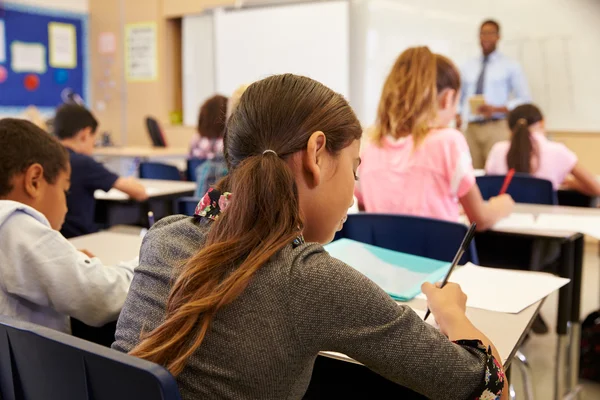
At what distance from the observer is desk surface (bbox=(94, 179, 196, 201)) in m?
3.21

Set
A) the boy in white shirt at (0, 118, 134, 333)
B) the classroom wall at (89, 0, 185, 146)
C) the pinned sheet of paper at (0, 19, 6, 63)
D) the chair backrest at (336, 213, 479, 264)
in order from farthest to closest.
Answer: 1. the classroom wall at (89, 0, 185, 146)
2. the pinned sheet of paper at (0, 19, 6, 63)
3. the chair backrest at (336, 213, 479, 264)
4. the boy in white shirt at (0, 118, 134, 333)

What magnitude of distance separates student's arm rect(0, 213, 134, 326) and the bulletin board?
6.45 metres

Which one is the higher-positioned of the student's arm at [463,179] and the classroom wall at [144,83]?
the classroom wall at [144,83]

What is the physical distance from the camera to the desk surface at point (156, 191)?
321 centimetres

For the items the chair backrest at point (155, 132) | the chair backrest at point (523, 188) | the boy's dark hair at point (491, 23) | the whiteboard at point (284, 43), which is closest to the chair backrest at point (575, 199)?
the chair backrest at point (523, 188)

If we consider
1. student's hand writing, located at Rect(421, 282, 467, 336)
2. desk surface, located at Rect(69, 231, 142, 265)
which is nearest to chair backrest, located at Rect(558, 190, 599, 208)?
desk surface, located at Rect(69, 231, 142, 265)

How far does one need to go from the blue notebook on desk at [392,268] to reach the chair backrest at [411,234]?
21 centimetres

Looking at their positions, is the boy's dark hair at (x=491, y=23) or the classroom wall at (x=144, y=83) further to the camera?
the classroom wall at (x=144, y=83)

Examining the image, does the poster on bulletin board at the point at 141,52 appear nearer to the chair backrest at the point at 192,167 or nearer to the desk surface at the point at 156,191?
the chair backrest at the point at 192,167

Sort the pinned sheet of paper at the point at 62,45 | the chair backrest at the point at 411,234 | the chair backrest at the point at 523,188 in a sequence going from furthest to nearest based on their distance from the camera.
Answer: the pinned sheet of paper at the point at 62,45 < the chair backrest at the point at 523,188 < the chair backrest at the point at 411,234


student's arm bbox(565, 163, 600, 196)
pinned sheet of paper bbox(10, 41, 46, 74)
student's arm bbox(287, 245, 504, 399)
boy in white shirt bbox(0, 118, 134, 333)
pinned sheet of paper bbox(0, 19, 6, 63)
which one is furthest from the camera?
pinned sheet of paper bbox(10, 41, 46, 74)

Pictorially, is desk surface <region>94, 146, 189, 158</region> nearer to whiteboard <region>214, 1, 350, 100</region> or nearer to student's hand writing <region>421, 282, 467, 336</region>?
whiteboard <region>214, 1, 350, 100</region>

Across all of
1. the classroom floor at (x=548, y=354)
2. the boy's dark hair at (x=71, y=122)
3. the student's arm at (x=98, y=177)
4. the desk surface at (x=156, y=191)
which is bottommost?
the classroom floor at (x=548, y=354)

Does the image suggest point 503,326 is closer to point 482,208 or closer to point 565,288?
point 482,208
